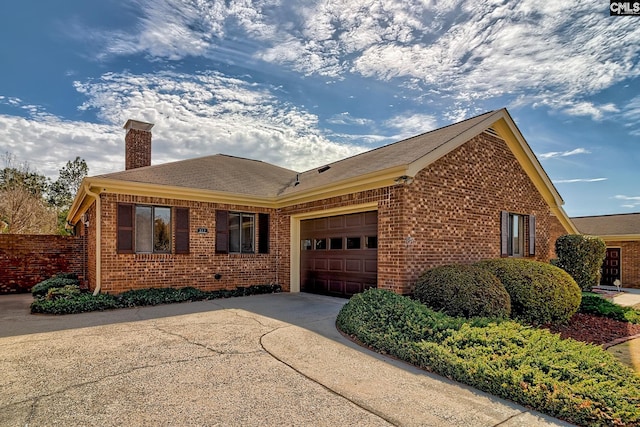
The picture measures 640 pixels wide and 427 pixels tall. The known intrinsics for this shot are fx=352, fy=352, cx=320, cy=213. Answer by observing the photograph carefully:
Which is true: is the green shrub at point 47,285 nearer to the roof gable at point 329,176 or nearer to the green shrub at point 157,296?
the roof gable at point 329,176

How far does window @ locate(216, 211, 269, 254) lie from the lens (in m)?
11.2

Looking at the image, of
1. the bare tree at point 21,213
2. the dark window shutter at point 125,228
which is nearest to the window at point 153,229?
the dark window shutter at point 125,228

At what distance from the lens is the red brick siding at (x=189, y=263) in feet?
31.0

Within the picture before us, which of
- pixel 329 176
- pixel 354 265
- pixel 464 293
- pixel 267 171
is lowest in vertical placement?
pixel 464 293

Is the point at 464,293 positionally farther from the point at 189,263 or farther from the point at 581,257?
the point at 189,263

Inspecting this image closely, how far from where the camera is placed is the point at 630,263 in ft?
57.8

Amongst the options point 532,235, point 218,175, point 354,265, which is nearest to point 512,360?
point 354,265

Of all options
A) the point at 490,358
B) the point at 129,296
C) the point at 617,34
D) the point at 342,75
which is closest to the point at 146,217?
the point at 129,296

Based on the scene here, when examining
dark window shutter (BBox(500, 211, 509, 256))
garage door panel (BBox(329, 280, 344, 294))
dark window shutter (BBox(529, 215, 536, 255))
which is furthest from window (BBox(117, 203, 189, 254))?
dark window shutter (BBox(529, 215, 536, 255))

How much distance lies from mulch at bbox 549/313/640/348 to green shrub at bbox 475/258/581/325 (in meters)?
0.31

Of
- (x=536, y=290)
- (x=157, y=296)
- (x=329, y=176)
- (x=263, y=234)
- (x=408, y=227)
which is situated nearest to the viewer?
(x=536, y=290)

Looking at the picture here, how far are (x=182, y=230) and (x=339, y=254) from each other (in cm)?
473

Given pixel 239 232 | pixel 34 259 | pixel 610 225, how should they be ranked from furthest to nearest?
pixel 610 225 → pixel 34 259 → pixel 239 232

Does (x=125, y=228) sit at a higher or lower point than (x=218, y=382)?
higher
